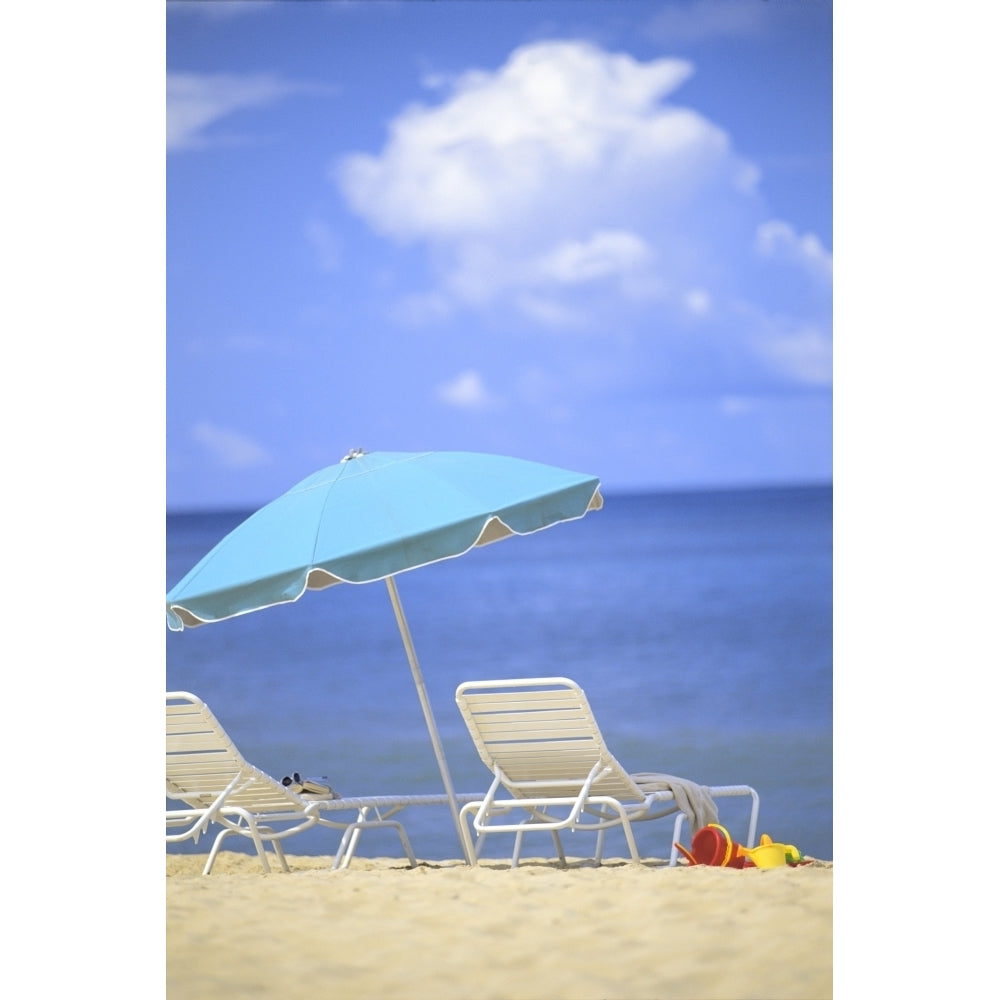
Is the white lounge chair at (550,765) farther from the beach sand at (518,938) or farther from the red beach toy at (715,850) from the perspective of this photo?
the beach sand at (518,938)

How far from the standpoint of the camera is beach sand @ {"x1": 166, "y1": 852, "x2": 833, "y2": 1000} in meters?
2.94

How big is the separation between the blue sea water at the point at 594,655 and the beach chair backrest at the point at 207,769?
15.5 feet

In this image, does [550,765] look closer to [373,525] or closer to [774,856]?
[774,856]

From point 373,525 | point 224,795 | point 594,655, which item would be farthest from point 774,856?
point 594,655

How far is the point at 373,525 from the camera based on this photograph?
3824 millimetres

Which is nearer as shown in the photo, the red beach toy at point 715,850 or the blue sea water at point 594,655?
the red beach toy at point 715,850

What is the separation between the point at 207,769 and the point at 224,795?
0.13 m

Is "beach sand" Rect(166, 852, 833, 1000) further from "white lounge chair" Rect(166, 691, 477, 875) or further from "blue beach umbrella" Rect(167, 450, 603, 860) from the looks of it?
"blue beach umbrella" Rect(167, 450, 603, 860)


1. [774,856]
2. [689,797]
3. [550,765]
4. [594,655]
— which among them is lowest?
[594,655]

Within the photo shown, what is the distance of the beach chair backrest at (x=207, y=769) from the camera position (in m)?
4.19

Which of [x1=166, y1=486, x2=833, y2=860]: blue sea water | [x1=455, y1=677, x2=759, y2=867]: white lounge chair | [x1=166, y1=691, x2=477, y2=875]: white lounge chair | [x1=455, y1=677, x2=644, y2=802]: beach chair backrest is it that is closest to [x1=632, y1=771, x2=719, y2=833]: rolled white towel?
[x1=455, y1=677, x2=759, y2=867]: white lounge chair

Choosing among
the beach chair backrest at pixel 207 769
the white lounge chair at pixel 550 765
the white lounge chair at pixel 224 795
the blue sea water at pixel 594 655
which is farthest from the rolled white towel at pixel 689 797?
the blue sea water at pixel 594 655

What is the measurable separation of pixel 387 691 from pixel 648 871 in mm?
13948
